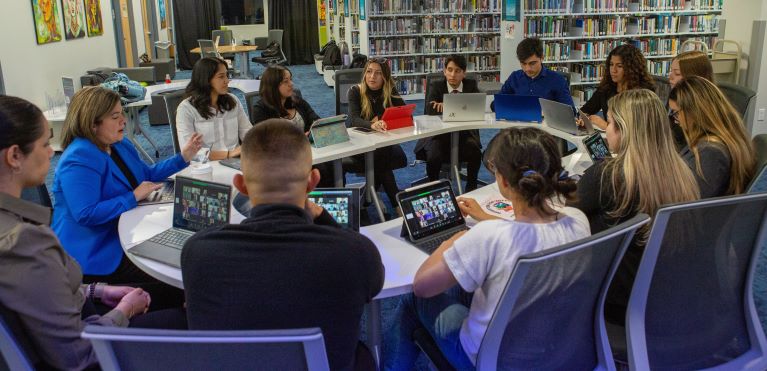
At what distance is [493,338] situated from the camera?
5.36 feet

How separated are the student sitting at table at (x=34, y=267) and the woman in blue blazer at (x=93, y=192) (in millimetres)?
714

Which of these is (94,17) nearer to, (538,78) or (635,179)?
(538,78)

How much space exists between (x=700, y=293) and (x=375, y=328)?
1.11m

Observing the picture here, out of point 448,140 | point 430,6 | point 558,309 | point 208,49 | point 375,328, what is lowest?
point 375,328

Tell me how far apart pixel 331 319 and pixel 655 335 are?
1.04 meters

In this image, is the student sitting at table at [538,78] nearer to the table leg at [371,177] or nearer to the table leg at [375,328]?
the table leg at [371,177]

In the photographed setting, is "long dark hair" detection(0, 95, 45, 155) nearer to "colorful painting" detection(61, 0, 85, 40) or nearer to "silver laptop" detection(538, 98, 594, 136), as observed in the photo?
"silver laptop" detection(538, 98, 594, 136)

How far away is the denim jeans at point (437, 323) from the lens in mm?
1936

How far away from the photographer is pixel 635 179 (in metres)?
2.11

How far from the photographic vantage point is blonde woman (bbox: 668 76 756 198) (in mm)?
2387

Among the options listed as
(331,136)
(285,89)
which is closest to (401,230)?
(331,136)

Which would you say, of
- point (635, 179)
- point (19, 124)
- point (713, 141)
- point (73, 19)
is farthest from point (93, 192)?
point (73, 19)

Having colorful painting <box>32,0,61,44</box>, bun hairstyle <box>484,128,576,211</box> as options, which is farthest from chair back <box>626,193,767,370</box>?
colorful painting <box>32,0,61,44</box>

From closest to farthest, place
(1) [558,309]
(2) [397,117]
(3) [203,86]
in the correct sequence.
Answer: (1) [558,309] → (3) [203,86] → (2) [397,117]
